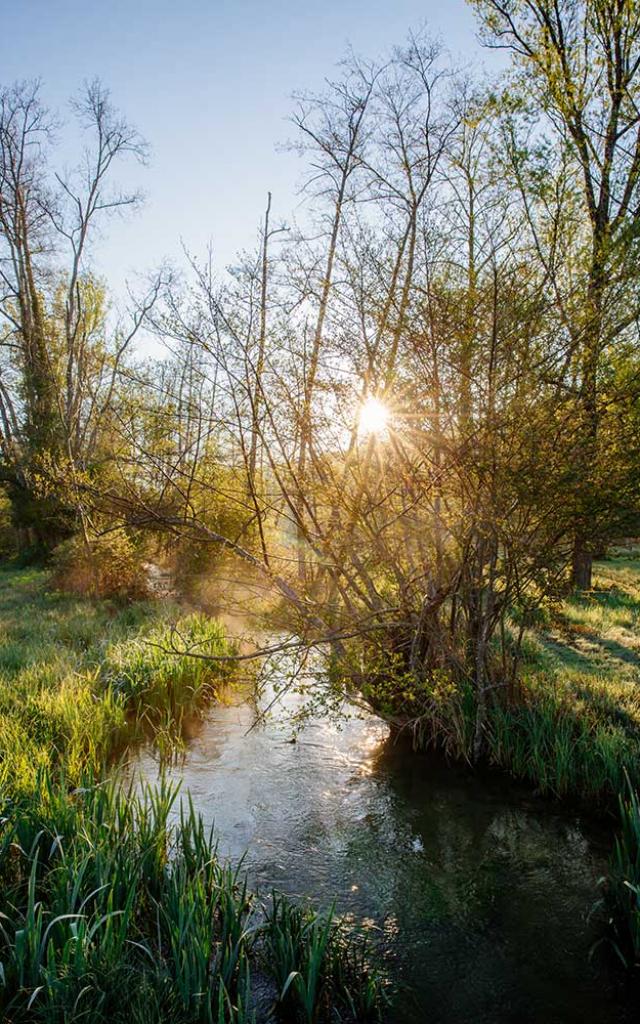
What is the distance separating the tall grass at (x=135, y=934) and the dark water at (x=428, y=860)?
43 centimetres

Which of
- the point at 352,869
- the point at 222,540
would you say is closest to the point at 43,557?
the point at 222,540

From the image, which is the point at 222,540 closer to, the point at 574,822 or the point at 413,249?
the point at 413,249

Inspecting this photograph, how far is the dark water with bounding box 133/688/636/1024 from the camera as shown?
3.28 m

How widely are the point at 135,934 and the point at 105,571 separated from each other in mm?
9946

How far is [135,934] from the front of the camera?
3.09 metres

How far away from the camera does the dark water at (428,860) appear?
10.8ft

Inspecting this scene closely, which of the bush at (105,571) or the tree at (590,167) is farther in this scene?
the bush at (105,571)

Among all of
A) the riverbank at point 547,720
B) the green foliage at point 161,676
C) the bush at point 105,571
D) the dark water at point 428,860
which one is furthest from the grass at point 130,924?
the bush at point 105,571

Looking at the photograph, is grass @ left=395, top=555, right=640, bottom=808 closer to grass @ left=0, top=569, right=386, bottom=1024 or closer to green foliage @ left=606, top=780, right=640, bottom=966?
green foliage @ left=606, top=780, right=640, bottom=966

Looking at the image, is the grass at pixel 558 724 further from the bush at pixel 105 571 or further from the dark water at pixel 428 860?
the bush at pixel 105 571

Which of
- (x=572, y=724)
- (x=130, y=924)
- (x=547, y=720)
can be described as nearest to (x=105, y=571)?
(x=547, y=720)

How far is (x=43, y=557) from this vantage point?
17.9 metres

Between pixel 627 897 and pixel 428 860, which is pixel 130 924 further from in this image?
pixel 627 897

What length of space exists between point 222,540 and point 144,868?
242 centimetres
